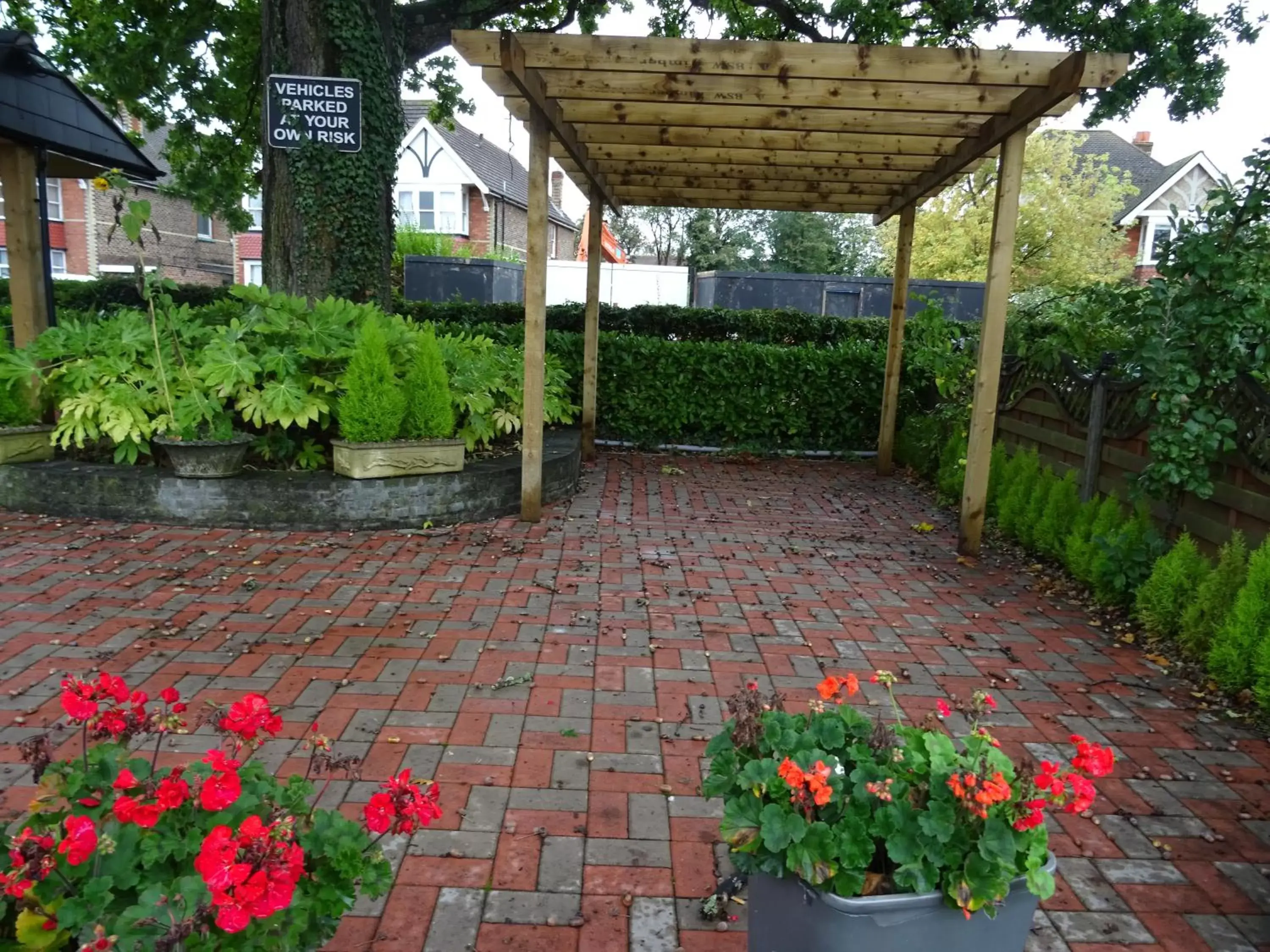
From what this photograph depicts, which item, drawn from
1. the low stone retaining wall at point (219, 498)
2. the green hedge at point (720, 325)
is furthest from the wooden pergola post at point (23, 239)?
the green hedge at point (720, 325)

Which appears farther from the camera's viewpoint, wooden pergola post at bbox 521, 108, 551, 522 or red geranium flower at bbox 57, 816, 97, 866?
wooden pergola post at bbox 521, 108, 551, 522

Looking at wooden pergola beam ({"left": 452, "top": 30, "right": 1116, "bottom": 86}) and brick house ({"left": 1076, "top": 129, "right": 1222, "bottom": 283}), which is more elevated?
brick house ({"left": 1076, "top": 129, "right": 1222, "bottom": 283})

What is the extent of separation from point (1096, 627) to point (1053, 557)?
108 cm

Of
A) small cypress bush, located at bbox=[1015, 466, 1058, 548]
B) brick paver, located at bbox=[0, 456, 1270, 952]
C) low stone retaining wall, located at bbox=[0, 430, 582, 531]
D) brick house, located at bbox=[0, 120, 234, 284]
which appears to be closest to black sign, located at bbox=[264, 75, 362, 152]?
low stone retaining wall, located at bbox=[0, 430, 582, 531]

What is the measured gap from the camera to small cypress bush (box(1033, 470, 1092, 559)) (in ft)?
17.7

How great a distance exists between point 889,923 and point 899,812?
0.62 feet

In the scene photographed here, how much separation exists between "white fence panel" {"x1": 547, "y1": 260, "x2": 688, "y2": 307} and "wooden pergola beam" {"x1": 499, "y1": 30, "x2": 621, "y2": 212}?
12.3 metres

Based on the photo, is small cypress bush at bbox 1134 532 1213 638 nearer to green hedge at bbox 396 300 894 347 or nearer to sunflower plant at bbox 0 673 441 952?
sunflower plant at bbox 0 673 441 952

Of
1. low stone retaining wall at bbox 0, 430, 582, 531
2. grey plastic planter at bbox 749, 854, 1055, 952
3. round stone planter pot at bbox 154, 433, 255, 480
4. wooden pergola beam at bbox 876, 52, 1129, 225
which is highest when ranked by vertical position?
wooden pergola beam at bbox 876, 52, 1129, 225

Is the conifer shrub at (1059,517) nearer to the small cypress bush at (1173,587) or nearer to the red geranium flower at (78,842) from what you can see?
the small cypress bush at (1173,587)

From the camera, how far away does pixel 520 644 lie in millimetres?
3910

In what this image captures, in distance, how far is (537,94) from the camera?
527 cm

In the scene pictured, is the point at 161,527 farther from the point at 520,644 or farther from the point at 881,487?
the point at 881,487

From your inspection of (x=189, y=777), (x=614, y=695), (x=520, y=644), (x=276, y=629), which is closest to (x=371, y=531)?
(x=276, y=629)
